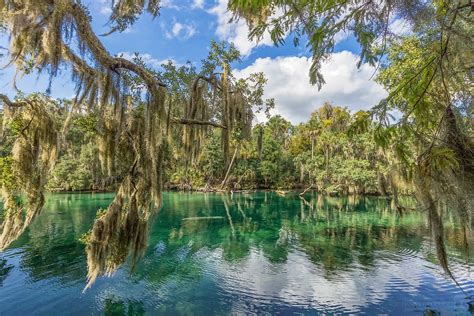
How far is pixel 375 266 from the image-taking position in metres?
9.91

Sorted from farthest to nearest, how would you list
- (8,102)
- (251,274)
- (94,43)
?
(251,274), (8,102), (94,43)

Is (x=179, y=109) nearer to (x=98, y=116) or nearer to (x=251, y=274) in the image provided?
(x=98, y=116)

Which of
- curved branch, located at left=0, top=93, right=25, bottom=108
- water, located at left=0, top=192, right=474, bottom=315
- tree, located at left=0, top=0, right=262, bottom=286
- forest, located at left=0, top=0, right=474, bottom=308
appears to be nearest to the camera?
forest, located at left=0, top=0, right=474, bottom=308

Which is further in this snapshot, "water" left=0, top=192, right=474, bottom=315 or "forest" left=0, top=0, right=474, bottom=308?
"water" left=0, top=192, right=474, bottom=315

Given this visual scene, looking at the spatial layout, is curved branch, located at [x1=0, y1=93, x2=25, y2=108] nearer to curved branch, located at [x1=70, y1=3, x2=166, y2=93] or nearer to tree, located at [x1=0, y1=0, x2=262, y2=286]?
tree, located at [x1=0, y1=0, x2=262, y2=286]

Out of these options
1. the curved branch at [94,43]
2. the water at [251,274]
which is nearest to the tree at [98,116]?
the curved branch at [94,43]

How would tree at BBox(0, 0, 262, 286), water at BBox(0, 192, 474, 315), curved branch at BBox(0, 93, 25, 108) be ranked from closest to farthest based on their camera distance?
tree at BBox(0, 0, 262, 286)
curved branch at BBox(0, 93, 25, 108)
water at BBox(0, 192, 474, 315)

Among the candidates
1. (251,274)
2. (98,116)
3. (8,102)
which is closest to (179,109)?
(98,116)

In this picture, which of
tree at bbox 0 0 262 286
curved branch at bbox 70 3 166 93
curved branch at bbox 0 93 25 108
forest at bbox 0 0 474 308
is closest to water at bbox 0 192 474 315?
forest at bbox 0 0 474 308

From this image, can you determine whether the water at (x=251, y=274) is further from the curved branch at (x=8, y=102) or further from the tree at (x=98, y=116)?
the curved branch at (x=8, y=102)

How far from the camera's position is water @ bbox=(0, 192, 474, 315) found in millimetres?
7109

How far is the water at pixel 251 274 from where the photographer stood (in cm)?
711

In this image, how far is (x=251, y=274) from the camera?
30.4 ft

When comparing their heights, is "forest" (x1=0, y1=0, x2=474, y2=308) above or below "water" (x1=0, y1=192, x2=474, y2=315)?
above
